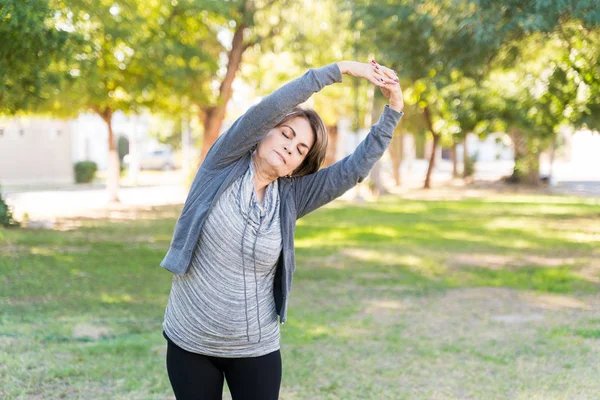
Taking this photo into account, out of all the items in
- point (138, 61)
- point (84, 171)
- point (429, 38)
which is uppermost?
point (138, 61)

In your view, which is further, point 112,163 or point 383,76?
point 112,163

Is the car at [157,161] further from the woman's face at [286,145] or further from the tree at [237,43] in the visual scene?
the woman's face at [286,145]

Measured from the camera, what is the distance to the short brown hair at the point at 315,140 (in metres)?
2.60

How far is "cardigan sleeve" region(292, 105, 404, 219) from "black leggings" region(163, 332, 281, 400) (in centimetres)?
56

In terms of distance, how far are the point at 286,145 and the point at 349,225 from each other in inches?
585

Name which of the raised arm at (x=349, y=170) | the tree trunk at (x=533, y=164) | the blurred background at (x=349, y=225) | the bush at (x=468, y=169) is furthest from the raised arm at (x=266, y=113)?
the bush at (x=468, y=169)

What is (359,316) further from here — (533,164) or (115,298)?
(533,164)

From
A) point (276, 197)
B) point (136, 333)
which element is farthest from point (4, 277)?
point (276, 197)

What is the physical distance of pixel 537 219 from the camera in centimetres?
1867

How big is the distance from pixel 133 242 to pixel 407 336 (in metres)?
7.58

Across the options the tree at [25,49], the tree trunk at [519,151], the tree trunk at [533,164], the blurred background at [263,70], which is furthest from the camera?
the tree trunk at [519,151]

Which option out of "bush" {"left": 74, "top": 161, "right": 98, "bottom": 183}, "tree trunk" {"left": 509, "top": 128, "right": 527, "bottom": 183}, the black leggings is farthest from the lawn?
"bush" {"left": 74, "top": 161, "right": 98, "bottom": 183}

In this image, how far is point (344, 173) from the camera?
272cm

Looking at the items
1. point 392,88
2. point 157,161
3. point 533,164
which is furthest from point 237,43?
point 157,161
